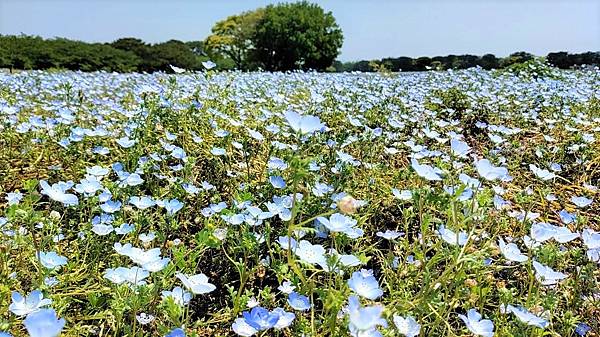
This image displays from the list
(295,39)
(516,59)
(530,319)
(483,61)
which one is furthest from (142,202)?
(295,39)

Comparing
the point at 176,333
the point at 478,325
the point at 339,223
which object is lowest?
the point at 478,325

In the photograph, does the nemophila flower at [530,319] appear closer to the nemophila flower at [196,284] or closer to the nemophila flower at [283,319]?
the nemophila flower at [283,319]

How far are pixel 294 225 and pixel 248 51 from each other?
91.4 feet

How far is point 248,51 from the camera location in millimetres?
28234

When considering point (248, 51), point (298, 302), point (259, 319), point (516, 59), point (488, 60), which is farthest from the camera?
point (248, 51)

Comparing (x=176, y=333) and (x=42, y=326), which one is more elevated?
(x=42, y=326)

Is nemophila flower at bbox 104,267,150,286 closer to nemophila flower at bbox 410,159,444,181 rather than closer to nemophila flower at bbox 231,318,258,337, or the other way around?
nemophila flower at bbox 231,318,258,337

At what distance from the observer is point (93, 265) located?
1622 millimetres

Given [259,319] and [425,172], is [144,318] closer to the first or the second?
[259,319]

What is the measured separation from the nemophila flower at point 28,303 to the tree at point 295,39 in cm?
2454

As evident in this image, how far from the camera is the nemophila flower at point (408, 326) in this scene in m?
1.18

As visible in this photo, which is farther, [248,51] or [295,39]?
[248,51]

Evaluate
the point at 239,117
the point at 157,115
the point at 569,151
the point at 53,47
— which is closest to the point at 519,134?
the point at 569,151

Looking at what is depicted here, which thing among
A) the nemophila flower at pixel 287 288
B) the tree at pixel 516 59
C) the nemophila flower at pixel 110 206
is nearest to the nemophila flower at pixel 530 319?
the nemophila flower at pixel 287 288
